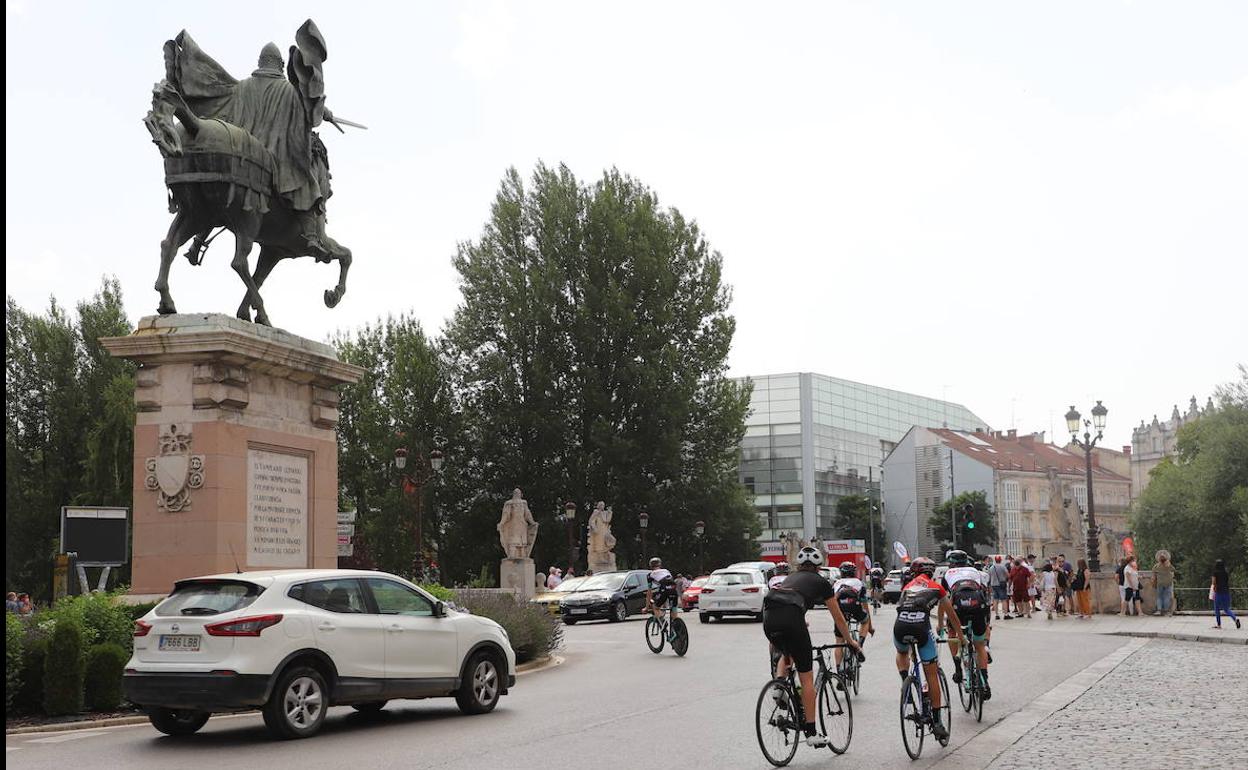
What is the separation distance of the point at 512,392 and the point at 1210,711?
44.5 meters

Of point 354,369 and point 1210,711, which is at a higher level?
point 354,369

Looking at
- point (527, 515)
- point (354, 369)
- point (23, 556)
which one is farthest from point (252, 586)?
point (23, 556)

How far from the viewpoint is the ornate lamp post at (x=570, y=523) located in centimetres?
5091

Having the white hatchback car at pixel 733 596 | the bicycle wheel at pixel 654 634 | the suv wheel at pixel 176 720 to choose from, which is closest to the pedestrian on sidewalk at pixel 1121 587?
the white hatchback car at pixel 733 596

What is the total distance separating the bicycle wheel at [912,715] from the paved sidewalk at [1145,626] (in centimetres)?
1769

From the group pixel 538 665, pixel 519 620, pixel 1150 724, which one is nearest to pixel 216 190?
pixel 519 620

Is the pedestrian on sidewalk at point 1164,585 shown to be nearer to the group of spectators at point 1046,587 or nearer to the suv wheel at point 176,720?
the group of spectators at point 1046,587

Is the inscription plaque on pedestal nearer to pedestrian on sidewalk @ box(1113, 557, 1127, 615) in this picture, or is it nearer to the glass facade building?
pedestrian on sidewalk @ box(1113, 557, 1127, 615)

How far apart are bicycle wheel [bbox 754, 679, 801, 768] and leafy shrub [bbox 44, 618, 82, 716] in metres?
7.14

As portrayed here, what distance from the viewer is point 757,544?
61219 millimetres

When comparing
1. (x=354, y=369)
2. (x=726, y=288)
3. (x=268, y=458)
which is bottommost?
(x=268, y=458)

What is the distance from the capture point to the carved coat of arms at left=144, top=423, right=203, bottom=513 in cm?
1562

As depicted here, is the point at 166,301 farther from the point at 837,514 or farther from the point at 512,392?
the point at 837,514

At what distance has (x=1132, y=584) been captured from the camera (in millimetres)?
36188
